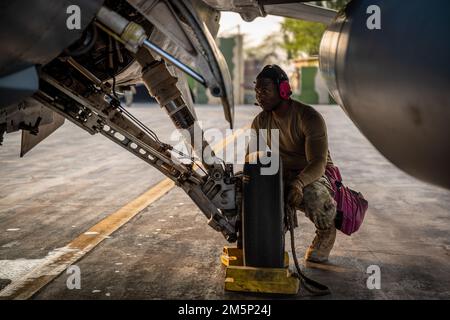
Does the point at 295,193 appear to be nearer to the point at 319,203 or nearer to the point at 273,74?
the point at 319,203

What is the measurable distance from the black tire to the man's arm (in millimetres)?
327

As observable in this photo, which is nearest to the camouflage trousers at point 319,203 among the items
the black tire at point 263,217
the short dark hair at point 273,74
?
the black tire at point 263,217

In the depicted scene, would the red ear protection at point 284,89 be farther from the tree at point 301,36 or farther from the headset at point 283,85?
the tree at point 301,36

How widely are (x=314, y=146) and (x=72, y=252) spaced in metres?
2.09

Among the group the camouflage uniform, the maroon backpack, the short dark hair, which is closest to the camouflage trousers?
the camouflage uniform

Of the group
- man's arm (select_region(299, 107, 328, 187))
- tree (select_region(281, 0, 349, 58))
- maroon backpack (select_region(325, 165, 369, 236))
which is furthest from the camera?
tree (select_region(281, 0, 349, 58))

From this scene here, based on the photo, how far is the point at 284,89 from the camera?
3.83 meters

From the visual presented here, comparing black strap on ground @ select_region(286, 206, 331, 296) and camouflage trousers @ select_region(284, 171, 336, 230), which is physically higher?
camouflage trousers @ select_region(284, 171, 336, 230)

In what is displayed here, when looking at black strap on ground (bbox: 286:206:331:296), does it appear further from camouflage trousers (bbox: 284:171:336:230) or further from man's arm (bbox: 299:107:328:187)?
man's arm (bbox: 299:107:328:187)

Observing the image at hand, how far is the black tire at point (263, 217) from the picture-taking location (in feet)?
11.4

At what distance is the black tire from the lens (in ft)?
11.4

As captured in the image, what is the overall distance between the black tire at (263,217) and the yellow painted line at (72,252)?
1058 millimetres

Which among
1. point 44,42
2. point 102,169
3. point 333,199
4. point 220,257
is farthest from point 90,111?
point 102,169
